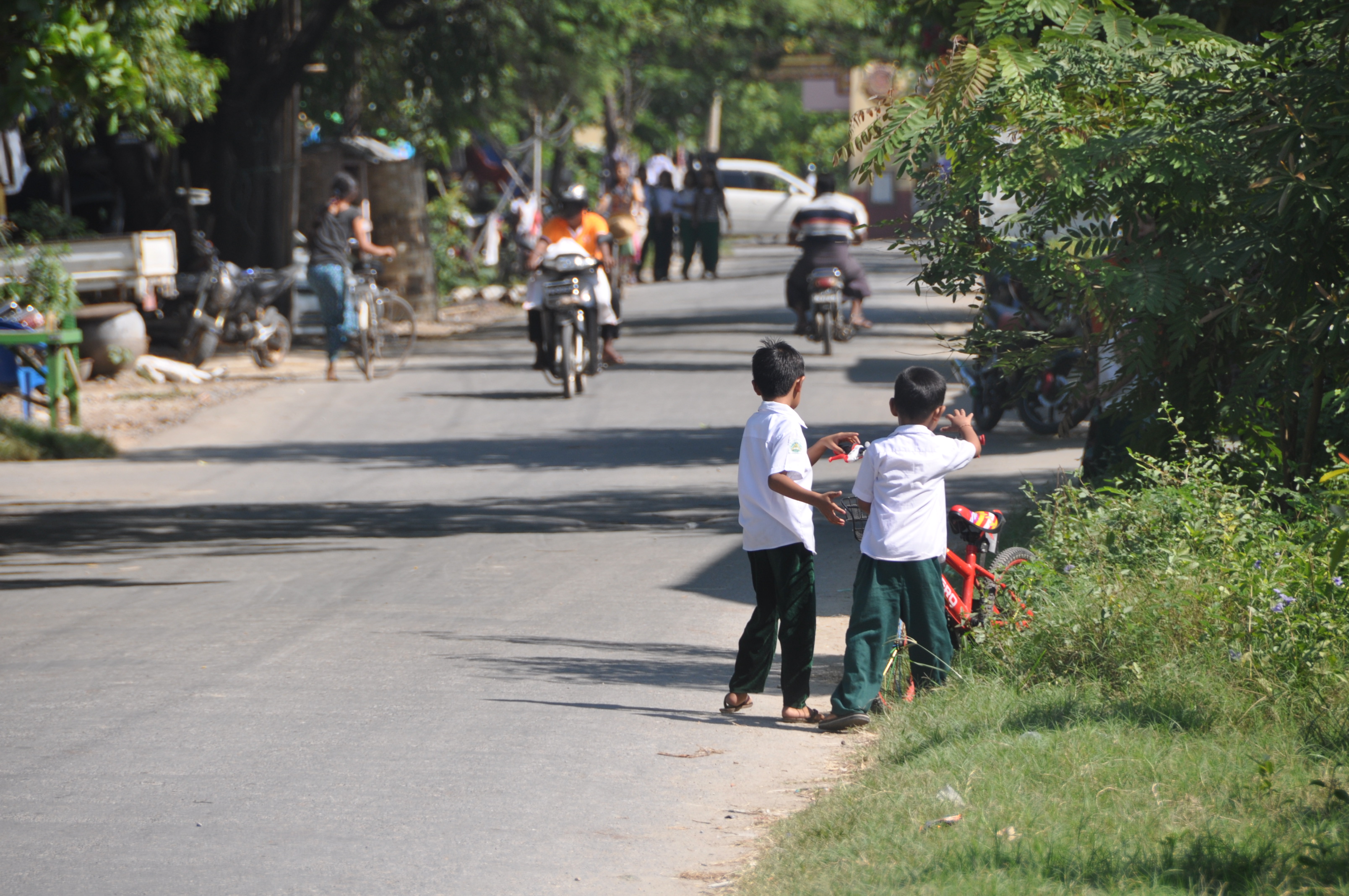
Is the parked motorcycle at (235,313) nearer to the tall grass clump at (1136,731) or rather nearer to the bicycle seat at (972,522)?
the tall grass clump at (1136,731)

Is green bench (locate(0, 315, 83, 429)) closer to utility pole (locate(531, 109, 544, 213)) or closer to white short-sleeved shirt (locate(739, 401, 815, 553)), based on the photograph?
white short-sleeved shirt (locate(739, 401, 815, 553))

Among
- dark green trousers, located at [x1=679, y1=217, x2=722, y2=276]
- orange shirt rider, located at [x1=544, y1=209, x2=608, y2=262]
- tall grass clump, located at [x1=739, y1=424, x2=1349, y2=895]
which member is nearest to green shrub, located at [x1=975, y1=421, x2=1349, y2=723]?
tall grass clump, located at [x1=739, y1=424, x2=1349, y2=895]

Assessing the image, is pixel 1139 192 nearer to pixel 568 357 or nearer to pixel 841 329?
pixel 568 357

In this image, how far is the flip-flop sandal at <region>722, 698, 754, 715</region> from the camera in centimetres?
620

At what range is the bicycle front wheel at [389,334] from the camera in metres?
18.5

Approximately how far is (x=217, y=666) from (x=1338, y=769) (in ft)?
14.7

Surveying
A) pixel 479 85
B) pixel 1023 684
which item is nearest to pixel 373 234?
pixel 479 85

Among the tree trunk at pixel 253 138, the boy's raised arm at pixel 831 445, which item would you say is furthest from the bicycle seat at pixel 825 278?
the boy's raised arm at pixel 831 445

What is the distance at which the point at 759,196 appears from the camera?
145 feet

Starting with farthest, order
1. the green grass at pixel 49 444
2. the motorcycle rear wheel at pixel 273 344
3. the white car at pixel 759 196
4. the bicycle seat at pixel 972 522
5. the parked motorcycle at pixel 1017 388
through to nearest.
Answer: the white car at pixel 759 196, the motorcycle rear wheel at pixel 273 344, the green grass at pixel 49 444, the parked motorcycle at pixel 1017 388, the bicycle seat at pixel 972 522

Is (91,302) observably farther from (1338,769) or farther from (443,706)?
(1338,769)

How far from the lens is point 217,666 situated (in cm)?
703

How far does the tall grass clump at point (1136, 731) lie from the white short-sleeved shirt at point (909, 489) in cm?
58

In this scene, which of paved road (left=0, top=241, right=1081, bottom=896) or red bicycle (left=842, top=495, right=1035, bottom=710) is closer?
paved road (left=0, top=241, right=1081, bottom=896)
